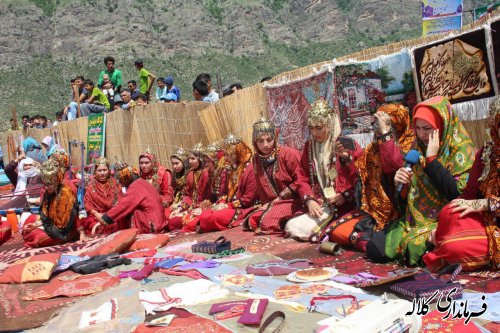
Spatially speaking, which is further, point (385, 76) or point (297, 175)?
point (297, 175)

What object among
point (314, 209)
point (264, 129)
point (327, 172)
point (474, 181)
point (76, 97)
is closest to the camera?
point (474, 181)

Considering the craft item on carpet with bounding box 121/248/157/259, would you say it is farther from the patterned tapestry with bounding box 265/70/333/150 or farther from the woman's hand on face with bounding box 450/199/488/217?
the woman's hand on face with bounding box 450/199/488/217

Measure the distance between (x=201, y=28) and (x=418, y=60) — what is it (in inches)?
2115

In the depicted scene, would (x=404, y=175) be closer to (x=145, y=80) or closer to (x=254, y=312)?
(x=254, y=312)

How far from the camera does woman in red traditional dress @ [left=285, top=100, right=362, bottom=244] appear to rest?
5.05m

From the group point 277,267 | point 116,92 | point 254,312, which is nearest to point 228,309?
point 254,312

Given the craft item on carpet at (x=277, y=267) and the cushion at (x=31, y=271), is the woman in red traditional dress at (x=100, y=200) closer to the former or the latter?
the cushion at (x=31, y=271)

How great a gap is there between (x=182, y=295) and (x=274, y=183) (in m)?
2.61

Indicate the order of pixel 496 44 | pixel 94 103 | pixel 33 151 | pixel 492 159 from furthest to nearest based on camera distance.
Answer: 1. pixel 94 103
2. pixel 33 151
3. pixel 496 44
4. pixel 492 159

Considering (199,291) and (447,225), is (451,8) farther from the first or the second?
(199,291)

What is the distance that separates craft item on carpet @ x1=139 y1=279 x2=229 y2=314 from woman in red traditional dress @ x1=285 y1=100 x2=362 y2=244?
155 centimetres

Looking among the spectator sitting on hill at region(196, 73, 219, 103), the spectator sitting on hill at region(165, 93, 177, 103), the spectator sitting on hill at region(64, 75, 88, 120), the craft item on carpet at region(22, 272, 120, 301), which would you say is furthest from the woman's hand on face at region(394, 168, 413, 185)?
the spectator sitting on hill at region(64, 75, 88, 120)

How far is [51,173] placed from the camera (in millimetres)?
6625

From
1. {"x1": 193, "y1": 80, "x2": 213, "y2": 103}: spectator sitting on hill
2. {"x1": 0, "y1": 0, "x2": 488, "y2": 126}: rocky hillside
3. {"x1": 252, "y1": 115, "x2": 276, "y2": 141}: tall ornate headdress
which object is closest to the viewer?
{"x1": 252, "y1": 115, "x2": 276, "y2": 141}: tall ornate headdress
